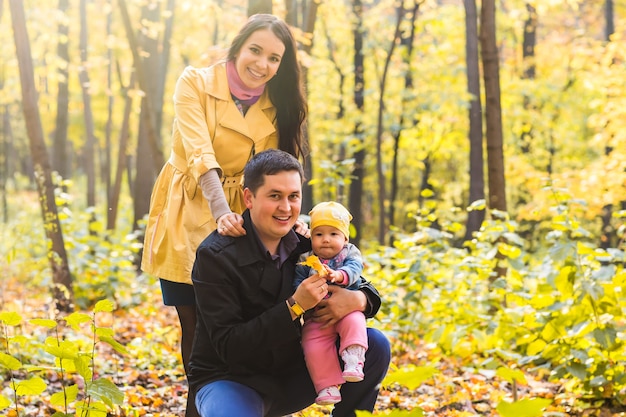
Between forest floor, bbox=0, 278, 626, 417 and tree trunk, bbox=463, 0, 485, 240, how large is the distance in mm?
4058

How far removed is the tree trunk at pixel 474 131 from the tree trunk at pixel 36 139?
17.0ft

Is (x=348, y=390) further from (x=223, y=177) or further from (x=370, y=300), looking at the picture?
(x=223, y=177)

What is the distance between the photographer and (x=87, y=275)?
8555mm

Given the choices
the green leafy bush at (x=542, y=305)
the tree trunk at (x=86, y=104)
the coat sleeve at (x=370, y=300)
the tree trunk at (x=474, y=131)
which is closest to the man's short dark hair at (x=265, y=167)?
the coat sleeve at (x=370, y=300)

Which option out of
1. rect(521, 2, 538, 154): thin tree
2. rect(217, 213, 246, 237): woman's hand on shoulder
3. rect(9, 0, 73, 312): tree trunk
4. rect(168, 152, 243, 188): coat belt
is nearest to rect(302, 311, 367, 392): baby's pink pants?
rect(217, 213, 246, 237): woman's hand on shoulder

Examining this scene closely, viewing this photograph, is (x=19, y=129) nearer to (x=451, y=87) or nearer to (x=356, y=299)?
(x=451, y=87)

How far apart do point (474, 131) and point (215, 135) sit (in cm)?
722

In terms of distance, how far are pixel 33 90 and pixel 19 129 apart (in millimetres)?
32426

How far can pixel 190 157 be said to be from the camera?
3234 mm

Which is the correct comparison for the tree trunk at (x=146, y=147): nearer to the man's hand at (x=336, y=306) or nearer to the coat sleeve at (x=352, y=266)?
the coat sleeve at (x=352, y=266)

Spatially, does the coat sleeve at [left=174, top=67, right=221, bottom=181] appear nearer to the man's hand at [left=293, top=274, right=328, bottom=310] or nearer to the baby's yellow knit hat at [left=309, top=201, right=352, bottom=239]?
the baby's yellow knit hat at [left=309, top=201, right=352, bottom=239]

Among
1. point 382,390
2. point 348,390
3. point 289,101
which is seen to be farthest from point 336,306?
point 382,390

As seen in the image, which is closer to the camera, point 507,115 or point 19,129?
point 507,115

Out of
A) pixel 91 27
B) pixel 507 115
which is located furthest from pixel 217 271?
pixel 91 27
